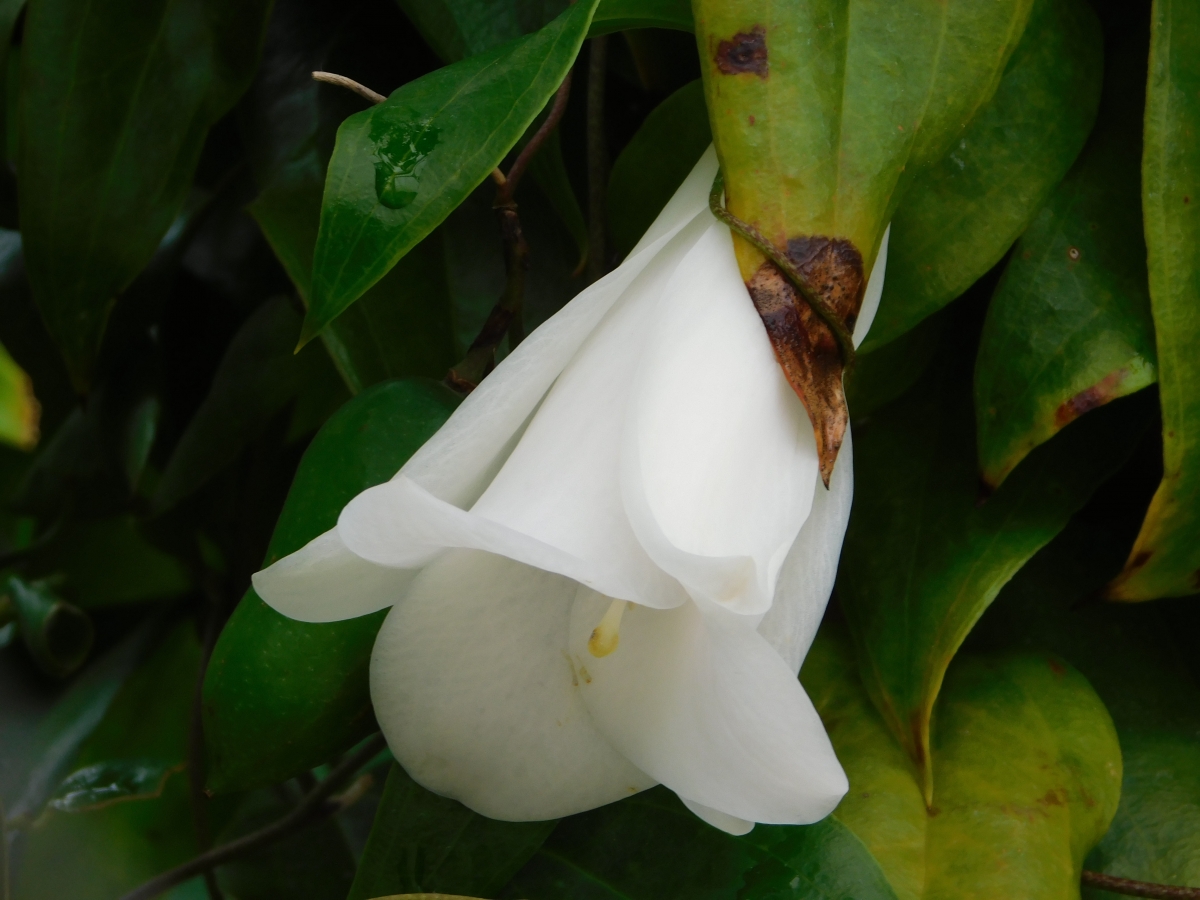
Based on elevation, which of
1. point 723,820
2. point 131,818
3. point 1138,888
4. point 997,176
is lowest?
point 131,818

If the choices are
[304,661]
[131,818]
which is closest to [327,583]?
[304,661]

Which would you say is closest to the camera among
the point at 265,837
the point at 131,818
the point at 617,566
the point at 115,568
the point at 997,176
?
the point at 617,566

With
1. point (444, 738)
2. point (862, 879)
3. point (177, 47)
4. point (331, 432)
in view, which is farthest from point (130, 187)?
point (862, 879)

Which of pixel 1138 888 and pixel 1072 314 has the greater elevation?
pixel 1072 314

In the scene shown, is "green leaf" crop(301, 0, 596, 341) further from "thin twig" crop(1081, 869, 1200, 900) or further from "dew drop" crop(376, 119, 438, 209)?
"thin twig" crop(1081, 869, 1200, 900)

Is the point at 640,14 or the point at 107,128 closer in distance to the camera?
the point at 640,14

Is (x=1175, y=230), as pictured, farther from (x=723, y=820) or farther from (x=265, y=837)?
(x=265, y=837)

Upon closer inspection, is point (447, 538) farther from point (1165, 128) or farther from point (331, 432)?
point (1165, 128)
